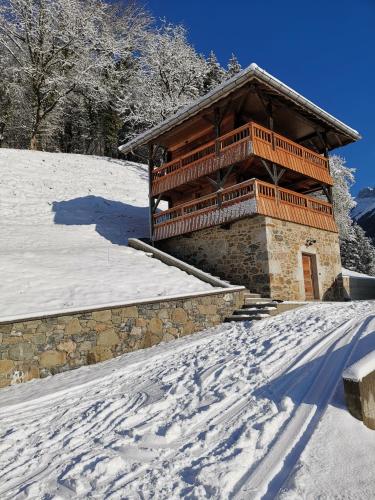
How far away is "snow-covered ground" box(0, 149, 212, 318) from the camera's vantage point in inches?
323

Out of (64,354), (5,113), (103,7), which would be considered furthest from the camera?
(5,113)

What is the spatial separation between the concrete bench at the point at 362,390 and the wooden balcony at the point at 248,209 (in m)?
8.70

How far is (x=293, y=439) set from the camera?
9.78ft

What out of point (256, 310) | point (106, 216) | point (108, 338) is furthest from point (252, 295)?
point (106, 216)

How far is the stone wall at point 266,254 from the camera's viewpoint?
11.6 metres

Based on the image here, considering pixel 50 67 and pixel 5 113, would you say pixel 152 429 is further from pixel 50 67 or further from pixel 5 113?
pixel 5 113

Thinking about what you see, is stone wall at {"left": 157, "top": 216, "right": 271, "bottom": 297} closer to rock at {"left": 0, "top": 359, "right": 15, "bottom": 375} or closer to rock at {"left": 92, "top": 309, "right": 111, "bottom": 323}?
rock at {"left": 92, "top": 309, "right": 111, "bottom": 323}

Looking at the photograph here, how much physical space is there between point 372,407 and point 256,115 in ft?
45.0

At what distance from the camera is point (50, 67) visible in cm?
2670

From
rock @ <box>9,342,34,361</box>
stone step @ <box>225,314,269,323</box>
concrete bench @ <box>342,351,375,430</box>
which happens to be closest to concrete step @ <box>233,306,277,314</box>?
stone step @ <box>225,314,269,323</box>

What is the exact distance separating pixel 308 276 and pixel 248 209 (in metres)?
3.79

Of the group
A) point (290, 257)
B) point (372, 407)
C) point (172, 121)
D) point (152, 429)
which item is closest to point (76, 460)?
point (152, 429)

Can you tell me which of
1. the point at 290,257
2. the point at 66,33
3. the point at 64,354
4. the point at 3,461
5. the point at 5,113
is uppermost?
the point at 66,33

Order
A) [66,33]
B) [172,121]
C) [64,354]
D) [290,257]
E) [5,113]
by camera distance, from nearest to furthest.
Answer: [64,354] → [290,257] → [172,121] → [66,33] → [5,113]
